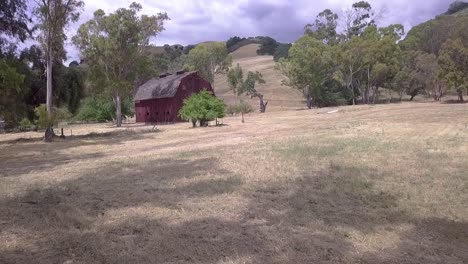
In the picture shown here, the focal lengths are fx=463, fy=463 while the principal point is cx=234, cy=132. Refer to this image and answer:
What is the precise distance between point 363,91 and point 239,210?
2339 inches

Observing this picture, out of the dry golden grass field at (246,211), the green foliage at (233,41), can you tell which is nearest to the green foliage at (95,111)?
the dry golden grass field at (246,211)

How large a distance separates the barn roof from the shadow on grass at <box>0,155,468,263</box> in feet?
134

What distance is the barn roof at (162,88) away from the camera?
50.5 metres

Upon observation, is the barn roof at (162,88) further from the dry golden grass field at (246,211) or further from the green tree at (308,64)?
the dry golden grass field at (246,211)

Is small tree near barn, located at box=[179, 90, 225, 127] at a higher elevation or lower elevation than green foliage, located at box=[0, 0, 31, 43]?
lower

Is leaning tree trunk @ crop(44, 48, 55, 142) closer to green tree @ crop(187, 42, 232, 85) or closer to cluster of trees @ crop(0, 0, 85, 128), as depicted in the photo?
cluster of trees @ crop(0, 0, 85, 128)

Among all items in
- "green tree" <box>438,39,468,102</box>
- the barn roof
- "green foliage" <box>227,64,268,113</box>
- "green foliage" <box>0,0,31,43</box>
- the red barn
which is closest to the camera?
"green foliage" <box>0,0,31,43</box>

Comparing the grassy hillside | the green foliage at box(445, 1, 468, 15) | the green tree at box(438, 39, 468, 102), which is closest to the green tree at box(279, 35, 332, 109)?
the grassy hillside

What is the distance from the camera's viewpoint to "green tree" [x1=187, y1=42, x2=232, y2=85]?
7200cm

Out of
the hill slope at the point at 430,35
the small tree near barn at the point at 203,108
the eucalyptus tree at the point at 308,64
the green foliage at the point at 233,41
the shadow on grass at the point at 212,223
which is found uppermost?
the green foliage at the point at 233,41

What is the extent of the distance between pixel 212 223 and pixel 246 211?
0.80 metres

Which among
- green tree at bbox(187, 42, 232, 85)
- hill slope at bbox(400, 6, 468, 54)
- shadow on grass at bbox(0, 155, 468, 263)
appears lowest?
shadow on grass at bbox(0, 155, 468, 263)

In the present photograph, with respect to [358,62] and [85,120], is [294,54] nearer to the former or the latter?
[358,62]

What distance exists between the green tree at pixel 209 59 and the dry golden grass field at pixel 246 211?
60.6 metres
